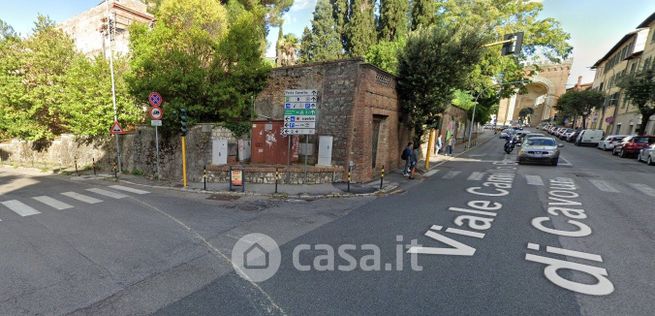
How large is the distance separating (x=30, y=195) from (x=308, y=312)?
1293 cm

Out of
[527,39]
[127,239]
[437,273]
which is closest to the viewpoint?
[437,273]

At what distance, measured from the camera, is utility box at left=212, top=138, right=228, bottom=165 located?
42.2 feet

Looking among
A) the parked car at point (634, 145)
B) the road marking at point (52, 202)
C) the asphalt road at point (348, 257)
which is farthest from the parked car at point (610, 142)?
the road marking at point (52, 202)

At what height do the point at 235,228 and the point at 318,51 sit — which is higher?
the point at 318,51

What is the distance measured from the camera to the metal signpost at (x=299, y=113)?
10078mm

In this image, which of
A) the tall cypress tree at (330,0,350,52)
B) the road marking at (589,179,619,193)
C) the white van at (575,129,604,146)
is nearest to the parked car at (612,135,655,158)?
→ the white van at (575,129,604,146)

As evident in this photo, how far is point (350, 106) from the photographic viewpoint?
36.8 feet

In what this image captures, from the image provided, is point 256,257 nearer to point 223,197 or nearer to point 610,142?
point 223,197

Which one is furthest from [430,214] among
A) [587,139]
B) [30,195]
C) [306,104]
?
[587,139]

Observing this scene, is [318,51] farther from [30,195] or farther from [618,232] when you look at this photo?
[618,232]

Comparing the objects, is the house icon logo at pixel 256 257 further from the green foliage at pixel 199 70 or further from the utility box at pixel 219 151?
the green foliage at pixel 199 70

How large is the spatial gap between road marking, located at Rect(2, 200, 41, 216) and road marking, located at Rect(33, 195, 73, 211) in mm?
447

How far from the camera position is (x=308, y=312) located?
337cm

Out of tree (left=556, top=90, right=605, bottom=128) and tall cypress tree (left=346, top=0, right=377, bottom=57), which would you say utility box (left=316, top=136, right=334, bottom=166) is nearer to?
tall cypress tree (left=346, top=0, right=377, bottom=57)
